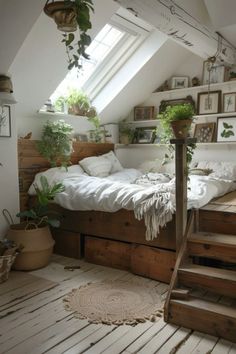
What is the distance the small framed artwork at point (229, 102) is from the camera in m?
4.08

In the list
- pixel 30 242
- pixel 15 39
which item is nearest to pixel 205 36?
pixel 15 39

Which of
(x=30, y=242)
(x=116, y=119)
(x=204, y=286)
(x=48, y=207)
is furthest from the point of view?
(x=116, y=119)

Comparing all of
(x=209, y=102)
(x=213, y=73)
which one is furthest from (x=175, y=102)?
(x=213, y=73)

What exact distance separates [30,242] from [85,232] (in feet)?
1.83

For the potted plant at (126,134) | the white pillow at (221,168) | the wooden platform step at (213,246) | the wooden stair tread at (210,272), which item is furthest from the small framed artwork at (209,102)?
the wooden stair tread at (210,272)

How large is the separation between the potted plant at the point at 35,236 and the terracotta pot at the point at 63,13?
154 cm

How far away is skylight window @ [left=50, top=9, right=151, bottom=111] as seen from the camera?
151 inches

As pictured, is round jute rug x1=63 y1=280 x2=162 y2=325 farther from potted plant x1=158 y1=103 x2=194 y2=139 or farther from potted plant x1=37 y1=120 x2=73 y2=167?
potted plant x1=37 y1=120 x2=73 y2=167

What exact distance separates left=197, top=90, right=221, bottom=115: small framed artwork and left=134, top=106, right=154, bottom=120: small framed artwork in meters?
0.74

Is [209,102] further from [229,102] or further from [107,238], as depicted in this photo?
[107,238]

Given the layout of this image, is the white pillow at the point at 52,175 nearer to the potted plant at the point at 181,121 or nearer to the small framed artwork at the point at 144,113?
the potted plant at the point at 181,121

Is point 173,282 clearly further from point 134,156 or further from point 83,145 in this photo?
point 134,156

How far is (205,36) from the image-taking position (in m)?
3.12

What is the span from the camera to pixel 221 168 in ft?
12.7
